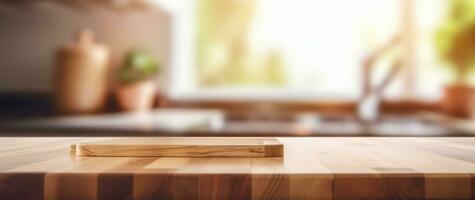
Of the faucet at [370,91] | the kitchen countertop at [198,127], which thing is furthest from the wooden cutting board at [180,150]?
the faucet at [370,91]

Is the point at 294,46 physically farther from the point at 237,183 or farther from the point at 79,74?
the point at 237,183

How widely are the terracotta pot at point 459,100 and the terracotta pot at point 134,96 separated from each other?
1.51 m

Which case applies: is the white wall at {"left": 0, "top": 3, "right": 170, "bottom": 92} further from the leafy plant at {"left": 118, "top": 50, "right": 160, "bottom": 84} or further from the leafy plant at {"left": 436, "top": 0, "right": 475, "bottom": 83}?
the leafy plant at {"left": 436, "top": 0, "right": 475, "bottom": 83}

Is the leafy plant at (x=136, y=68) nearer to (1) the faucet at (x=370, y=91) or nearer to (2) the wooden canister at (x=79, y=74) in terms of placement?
(2) the wooden canister at (x=79, y=74)

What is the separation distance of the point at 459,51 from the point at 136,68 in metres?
1.62

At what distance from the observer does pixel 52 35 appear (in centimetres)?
A: 222

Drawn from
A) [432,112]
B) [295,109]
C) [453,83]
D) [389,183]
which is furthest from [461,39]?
[389,183]

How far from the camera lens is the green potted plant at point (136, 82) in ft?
6.44

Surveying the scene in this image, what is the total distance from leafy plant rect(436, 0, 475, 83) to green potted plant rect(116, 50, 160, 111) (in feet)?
4.83

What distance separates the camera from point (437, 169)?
1.32 ft

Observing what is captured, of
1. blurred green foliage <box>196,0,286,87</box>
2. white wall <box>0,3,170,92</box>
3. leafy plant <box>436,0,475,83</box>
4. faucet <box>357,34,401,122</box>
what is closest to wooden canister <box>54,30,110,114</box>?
white wall <box>0,3,170,92</box>

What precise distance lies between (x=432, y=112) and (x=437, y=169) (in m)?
1.91

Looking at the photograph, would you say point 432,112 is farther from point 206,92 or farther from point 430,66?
point 206,92

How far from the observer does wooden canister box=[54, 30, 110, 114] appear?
5.88 ft
